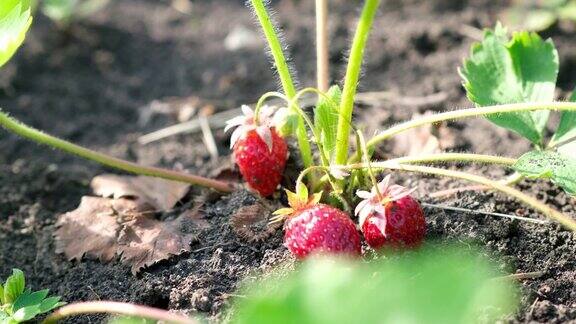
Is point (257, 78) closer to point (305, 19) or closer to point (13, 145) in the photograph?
point (305, 19)

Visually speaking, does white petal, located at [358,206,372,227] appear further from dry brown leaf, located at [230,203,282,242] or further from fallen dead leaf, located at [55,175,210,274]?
fallen dead leaf, located at [55,175,210,274]

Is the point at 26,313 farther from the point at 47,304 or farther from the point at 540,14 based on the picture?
the point at 540,14

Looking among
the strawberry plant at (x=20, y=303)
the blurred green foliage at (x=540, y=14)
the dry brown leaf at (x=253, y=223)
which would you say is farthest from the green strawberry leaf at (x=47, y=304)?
the blurred green foliage at (x=540, y=14)

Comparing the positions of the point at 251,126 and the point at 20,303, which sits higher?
the point at 251,126

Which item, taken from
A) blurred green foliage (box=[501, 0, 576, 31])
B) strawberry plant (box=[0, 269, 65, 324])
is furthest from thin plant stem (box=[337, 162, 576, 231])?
blurred green foliage (box=[501, 0, 576, 31])

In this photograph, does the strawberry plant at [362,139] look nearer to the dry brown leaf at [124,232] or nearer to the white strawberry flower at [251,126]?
the white strawberry flower at [251,126]

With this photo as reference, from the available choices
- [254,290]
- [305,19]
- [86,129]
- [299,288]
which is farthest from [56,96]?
[299,288]

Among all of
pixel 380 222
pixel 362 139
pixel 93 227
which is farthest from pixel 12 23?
pixel 380 222
